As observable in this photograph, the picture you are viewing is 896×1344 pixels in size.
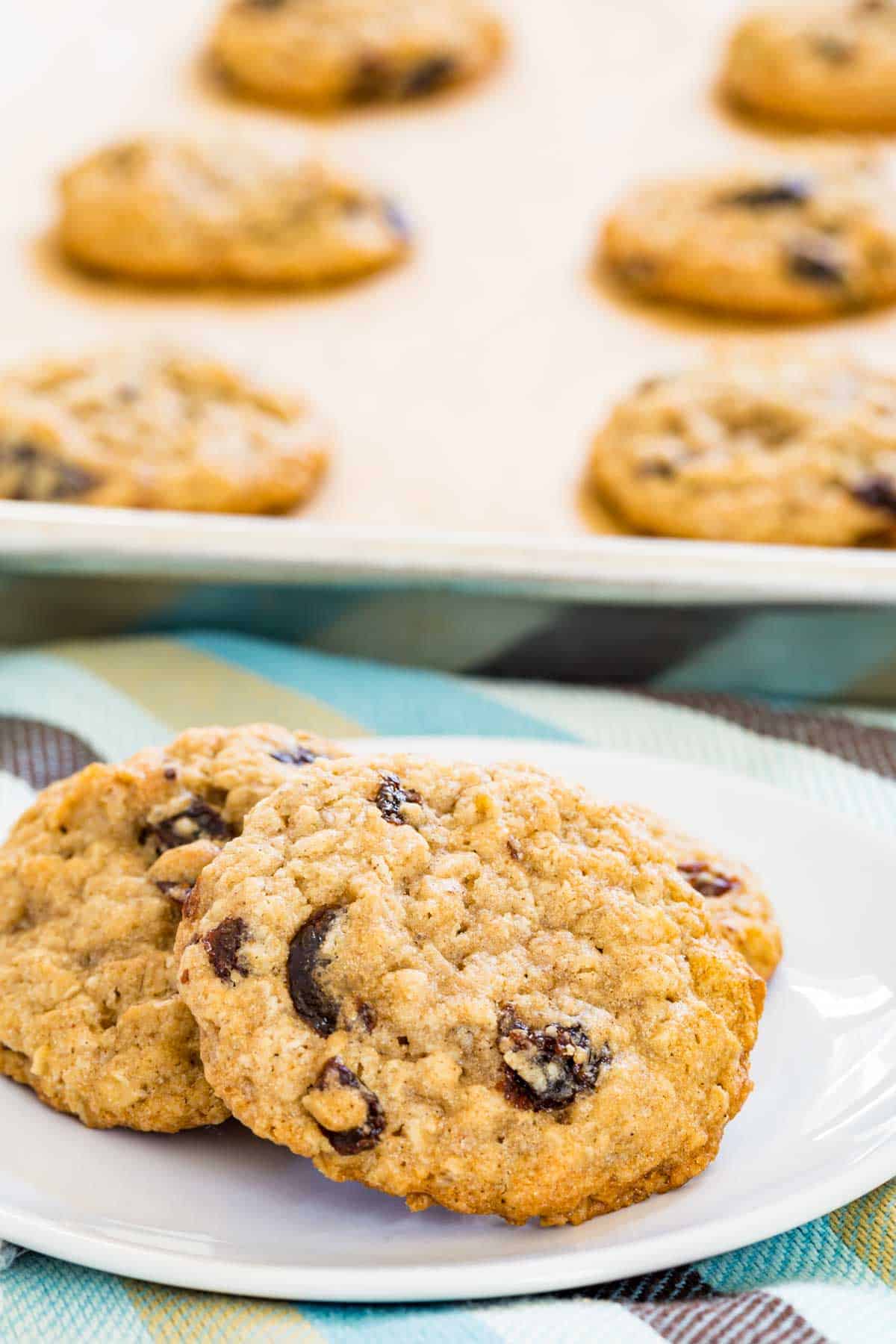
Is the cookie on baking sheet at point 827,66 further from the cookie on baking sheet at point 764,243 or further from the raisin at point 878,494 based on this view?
the raisin at point 878,494

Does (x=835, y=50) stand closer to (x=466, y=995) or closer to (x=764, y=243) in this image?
(x=764, y=243)

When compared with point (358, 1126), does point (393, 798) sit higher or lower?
higher

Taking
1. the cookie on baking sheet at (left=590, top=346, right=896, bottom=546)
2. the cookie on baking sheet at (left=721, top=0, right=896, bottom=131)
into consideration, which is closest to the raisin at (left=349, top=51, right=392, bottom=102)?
the cookie on baking sheet at (left=721, top=0, right=896, bottom=131)

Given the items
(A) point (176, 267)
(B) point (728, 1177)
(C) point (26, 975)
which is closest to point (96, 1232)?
(C) point (26, 975)

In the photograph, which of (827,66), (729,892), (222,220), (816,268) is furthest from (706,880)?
(827,66)

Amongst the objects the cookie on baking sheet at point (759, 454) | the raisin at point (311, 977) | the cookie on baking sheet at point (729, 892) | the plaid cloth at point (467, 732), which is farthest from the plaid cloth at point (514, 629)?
the raisin at point (311, 977)

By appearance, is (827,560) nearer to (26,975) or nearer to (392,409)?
(392,409)
